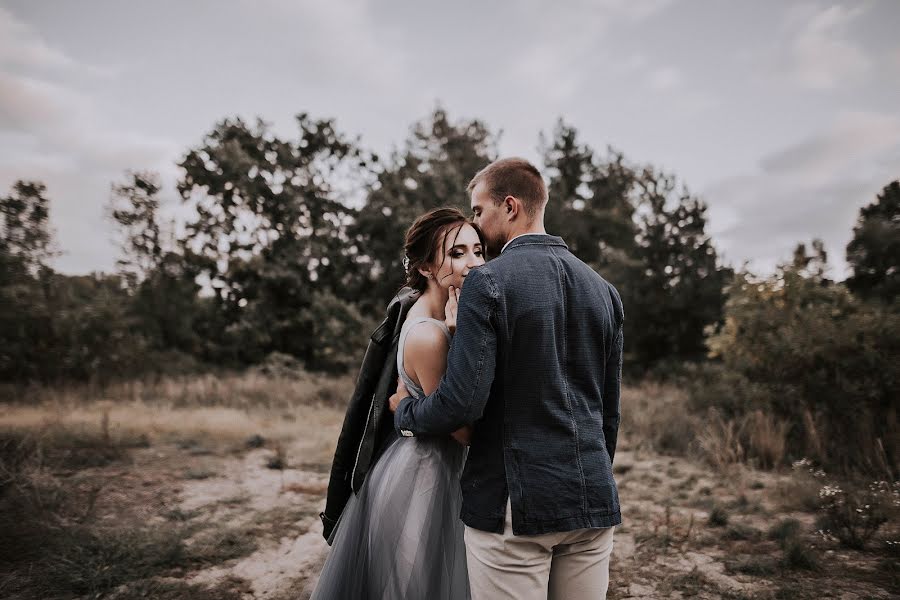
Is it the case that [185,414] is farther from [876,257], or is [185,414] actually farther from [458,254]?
[876,257]

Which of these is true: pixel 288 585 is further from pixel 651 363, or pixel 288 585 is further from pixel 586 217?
pixel 586 217

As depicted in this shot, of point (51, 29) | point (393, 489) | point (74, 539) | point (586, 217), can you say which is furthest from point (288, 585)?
point (586, 217)

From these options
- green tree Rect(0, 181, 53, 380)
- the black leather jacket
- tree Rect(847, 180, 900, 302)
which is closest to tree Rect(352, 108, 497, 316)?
green tree Rect(0, 181, 53, 380)

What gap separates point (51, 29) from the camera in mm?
9078

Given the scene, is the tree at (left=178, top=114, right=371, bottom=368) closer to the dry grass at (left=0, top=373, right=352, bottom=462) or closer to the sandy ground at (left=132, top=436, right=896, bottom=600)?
the dry grass at (left=0, top=373, right=352, bottom=462)

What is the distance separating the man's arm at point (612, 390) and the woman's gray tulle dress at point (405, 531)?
656 millimetres

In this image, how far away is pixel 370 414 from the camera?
2.34 meters

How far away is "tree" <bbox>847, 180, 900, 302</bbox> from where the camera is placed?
1925 centimetres

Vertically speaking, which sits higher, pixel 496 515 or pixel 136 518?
pixel 496 515

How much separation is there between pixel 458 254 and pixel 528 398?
813 mm

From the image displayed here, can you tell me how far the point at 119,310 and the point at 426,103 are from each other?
1636 centimetres

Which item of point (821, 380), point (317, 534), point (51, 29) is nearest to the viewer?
point (317, 534)

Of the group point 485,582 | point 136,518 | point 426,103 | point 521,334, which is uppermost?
point 426,103

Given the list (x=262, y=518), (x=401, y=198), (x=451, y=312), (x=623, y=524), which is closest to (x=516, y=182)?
(x=451, y=312)
